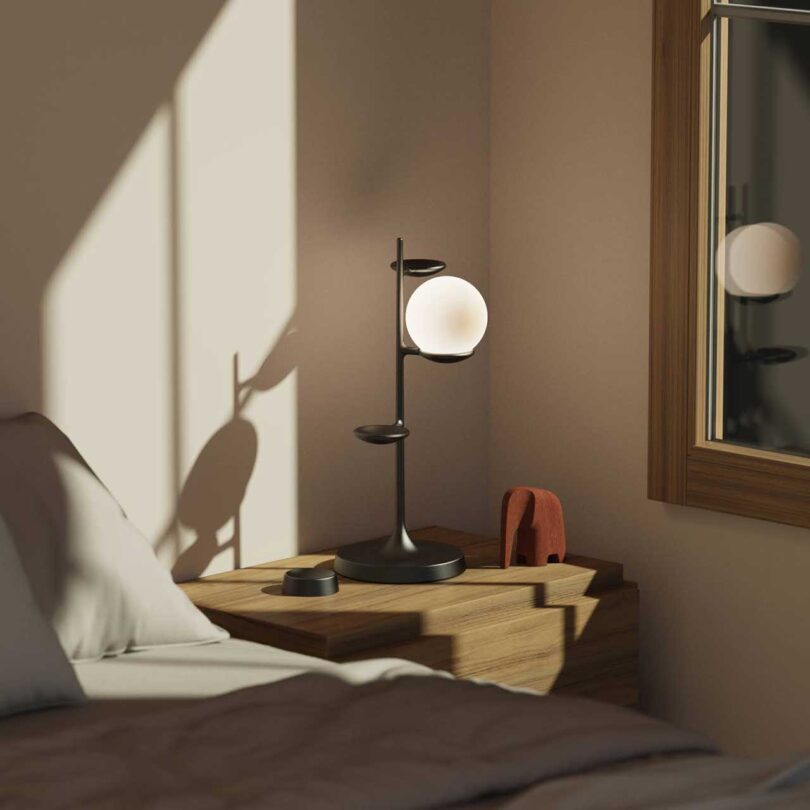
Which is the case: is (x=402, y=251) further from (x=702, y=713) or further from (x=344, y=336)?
(x=702, y=713)

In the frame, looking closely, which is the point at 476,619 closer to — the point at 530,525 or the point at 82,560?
the point at 530,525

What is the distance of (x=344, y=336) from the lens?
341 centimetres

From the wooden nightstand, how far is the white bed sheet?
0.26 meters

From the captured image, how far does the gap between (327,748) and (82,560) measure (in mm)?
750

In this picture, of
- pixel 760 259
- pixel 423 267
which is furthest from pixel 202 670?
pixel 760 259

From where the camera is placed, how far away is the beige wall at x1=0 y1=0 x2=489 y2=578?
284 cm

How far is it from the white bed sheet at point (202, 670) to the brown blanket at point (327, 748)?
0.32 feet

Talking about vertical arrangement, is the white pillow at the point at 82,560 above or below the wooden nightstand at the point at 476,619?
above

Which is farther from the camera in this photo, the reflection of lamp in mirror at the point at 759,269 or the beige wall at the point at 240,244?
the reflection of lamp in mirror at the point at 759,269

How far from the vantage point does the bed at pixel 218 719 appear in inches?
68.5

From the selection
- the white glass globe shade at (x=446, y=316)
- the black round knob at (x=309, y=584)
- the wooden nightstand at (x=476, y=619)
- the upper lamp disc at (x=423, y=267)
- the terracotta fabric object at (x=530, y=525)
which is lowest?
the wooden nightstand at (x=476, y=619)

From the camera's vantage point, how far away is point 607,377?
3.50 meters

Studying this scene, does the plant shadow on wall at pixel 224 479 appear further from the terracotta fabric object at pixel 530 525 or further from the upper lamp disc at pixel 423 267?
the terracotta fabric object at pixel 530 525

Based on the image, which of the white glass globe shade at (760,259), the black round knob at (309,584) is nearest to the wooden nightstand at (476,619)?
the black round knob at (309,584)
